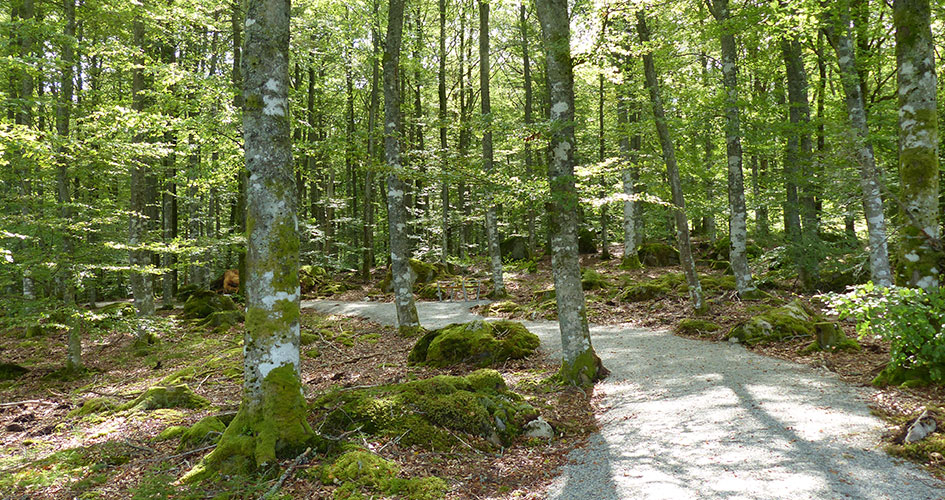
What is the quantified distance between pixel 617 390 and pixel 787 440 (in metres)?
2.40

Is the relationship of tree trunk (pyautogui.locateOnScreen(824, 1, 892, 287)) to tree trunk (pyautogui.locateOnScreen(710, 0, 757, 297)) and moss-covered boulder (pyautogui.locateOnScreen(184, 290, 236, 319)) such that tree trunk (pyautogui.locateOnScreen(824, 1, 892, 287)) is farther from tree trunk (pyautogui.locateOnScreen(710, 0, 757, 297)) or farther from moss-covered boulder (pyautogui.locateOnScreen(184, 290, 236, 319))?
moss-covered boulder (pyautogui.locateOnScreen(184, 290, 236, 319))

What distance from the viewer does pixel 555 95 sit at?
A: 6816mm

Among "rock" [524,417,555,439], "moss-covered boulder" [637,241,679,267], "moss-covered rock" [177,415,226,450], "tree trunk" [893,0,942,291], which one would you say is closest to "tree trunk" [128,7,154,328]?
"moss-covered rock" [177,415,226,450]

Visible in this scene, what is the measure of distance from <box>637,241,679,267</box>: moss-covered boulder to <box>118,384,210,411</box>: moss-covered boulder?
17.3 m

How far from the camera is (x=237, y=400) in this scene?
6852 mm

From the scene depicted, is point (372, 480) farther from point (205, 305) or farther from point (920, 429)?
point (205, 305)

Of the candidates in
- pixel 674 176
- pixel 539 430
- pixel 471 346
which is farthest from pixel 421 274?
pixel 539 430

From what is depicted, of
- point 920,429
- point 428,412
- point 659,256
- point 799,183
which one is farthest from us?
point 659,256

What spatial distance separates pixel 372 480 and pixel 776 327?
7904 mm

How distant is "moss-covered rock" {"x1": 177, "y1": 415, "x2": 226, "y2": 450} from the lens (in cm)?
458

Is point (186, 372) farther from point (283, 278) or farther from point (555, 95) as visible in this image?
point (555, 95)

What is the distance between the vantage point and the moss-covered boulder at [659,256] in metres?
19.8

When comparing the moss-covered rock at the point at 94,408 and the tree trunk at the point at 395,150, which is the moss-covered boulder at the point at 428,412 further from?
the tree trunk at the point at 395,150

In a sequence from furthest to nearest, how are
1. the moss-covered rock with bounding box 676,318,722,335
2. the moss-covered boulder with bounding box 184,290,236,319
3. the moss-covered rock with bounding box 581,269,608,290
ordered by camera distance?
the moss-covered boulder with bounding box 184,290,236,319 < the moss-covered rock with bounding box 581,269,608,290 < the moss-covered rock with bounding box 676,318,722,335
